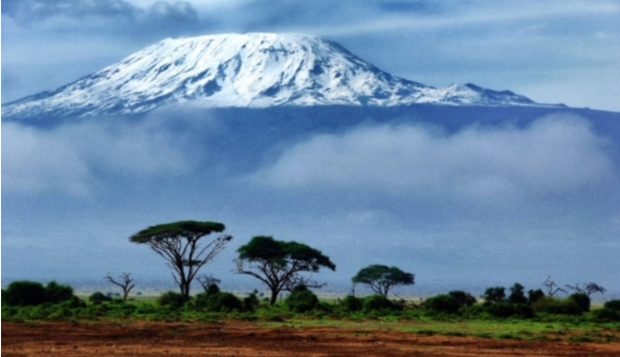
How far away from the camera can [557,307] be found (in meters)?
54.0

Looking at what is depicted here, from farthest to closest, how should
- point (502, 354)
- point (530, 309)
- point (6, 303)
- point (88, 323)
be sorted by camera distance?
point (6, 303), point (530, 309), point (88, 323), point (502, 354)

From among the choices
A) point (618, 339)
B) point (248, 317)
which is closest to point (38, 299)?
point (248, 317)

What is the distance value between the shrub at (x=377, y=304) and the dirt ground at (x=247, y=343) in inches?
758

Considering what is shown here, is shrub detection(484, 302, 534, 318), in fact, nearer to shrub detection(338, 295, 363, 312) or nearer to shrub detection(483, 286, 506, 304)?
shrub detection(338, 295, 363, 312)

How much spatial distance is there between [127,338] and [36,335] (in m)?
2.63

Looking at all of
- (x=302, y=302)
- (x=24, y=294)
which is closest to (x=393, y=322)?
(x=302, y=302)

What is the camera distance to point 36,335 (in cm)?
2936

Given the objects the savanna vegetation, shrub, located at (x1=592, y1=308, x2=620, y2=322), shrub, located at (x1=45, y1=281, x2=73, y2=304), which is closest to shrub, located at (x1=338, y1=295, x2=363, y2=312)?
the savanna vegetation

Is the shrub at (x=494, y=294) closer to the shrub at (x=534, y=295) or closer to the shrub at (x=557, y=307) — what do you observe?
the shrub at (x=534, y=295)

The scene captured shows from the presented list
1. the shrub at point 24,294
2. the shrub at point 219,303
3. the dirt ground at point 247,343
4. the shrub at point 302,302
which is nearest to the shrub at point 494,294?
the shrub at point 302,302

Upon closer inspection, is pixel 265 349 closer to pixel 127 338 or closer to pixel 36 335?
pixel 127 338

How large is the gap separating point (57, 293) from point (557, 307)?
25948 millimetres

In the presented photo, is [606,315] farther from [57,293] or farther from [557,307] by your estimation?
[57,293]

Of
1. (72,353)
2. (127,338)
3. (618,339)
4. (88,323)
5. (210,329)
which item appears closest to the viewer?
(72,353)
